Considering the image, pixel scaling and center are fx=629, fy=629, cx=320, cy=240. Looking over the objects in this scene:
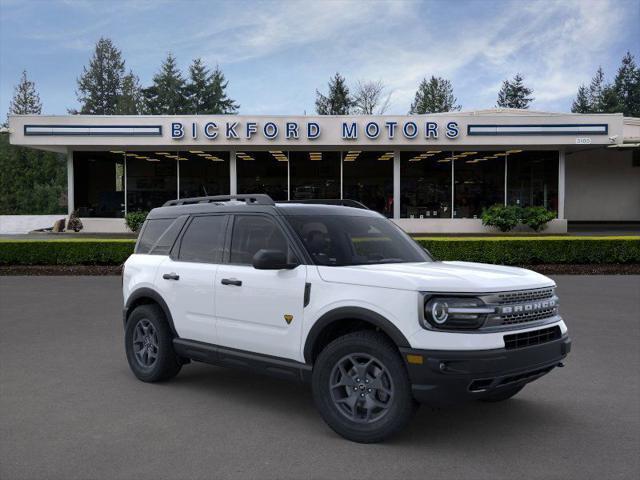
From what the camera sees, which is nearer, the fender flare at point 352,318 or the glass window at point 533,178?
the fender flare at point 352,318

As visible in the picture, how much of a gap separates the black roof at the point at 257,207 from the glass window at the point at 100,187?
23151 mm

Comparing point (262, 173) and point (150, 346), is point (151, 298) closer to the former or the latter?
point (150, 346)

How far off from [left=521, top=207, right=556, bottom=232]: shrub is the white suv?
866 inches

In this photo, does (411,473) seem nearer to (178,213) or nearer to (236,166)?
(178,213)

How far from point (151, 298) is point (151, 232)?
2.58ft

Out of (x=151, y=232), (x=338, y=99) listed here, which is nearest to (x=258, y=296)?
(x=151, y=232)

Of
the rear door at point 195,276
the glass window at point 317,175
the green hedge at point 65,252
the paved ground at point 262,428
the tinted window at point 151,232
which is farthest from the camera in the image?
the glass window at point 317,175

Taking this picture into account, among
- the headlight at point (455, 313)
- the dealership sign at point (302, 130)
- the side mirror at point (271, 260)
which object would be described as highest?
the dealership sign at point (302, 130)

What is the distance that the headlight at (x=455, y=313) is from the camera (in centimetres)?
429

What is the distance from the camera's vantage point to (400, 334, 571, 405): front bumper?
4.20m

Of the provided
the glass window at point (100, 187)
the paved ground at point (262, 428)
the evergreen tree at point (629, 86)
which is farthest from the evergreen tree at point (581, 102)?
the paved ground at point (262, 428)

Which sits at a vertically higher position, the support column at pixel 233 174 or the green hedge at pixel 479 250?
the support column at pixel 233 174

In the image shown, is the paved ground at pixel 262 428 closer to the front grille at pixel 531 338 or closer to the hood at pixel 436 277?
the front grille at pixel 531 338

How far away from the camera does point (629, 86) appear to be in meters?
81.4
